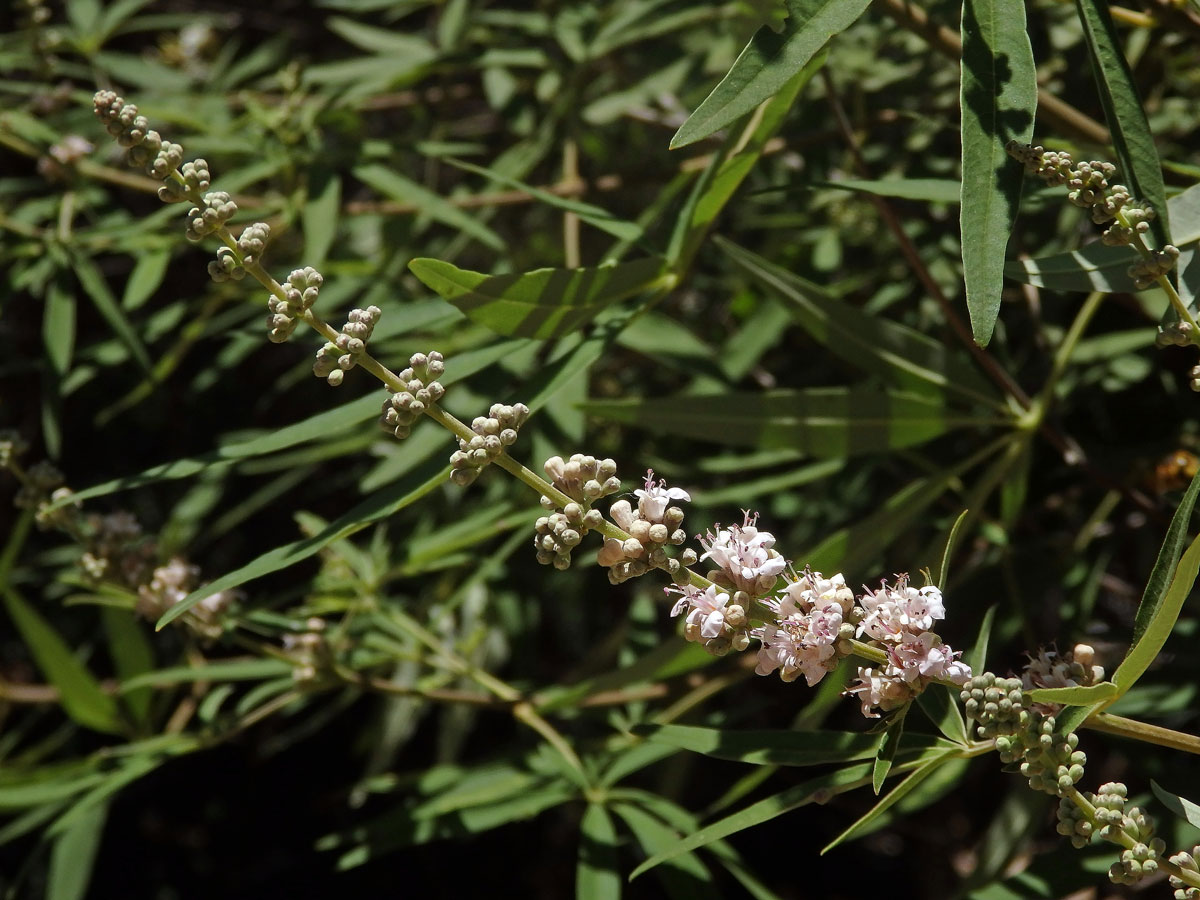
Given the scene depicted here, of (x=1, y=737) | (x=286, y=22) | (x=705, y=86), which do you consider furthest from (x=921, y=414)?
(x=286, y=22)

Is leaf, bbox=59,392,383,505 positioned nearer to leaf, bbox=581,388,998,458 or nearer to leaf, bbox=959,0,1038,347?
leaf, bbox=581,388,998,458

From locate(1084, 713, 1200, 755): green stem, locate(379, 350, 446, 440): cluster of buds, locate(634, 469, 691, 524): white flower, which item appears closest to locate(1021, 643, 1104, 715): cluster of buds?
locate(1084, 713, 1200, 755): green stem

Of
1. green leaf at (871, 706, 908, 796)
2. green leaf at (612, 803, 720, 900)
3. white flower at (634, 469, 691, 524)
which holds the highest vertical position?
white flower at (634, 469, 691, 524)

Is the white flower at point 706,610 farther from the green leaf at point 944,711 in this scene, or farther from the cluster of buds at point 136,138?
the cluster of buds at point 136,138

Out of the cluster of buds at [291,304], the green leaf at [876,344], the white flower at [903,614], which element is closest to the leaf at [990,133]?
the white flower at [903,614]

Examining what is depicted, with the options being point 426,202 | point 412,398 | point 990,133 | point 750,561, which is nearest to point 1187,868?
point 750,561

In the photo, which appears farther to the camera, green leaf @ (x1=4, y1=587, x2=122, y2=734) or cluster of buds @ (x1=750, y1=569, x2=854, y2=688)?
green leaf @ (x1=4, y1=587, x2=122, y2=734)
